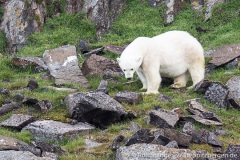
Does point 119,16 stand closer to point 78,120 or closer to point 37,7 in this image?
point 37,7

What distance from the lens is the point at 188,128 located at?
1023cm

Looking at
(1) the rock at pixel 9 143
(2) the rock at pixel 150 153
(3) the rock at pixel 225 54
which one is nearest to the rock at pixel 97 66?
(3) the rock at pixel 225 54

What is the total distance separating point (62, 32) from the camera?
21188mm

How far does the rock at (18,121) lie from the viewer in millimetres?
10958

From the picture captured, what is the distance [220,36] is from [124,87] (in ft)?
20.7

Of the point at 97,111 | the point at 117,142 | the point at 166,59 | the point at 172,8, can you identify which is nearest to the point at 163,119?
the point at 97,111

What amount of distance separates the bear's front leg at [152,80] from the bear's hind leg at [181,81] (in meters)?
0.84

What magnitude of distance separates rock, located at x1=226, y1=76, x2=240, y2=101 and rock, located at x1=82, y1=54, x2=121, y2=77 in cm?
426

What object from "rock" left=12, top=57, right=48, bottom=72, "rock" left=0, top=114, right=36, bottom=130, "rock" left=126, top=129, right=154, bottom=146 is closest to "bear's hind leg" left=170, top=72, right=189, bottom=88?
"rock" left=12, top=57, right=48, bottom=72

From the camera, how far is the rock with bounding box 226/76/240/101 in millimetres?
13695

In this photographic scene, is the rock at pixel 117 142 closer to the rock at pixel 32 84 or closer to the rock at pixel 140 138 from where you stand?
the rock at pixel 140 138

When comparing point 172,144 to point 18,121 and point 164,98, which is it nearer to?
point 18,121

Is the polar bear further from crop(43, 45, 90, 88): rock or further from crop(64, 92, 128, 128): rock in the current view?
crop(64, 92, 128, 128): rock

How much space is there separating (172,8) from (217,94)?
993cm
